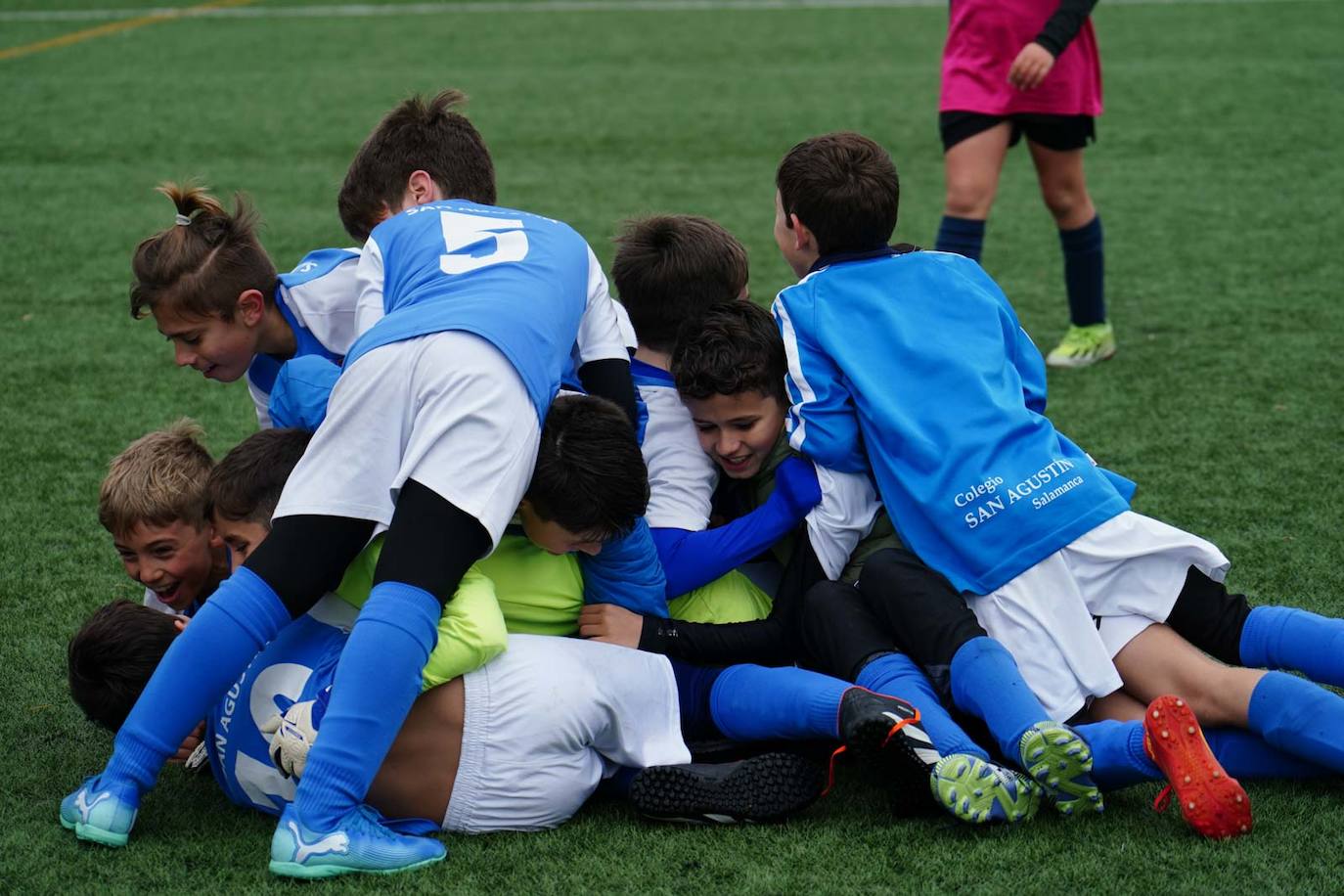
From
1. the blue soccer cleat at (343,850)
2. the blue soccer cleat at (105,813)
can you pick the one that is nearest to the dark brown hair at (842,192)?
the blue soccer cleat at (343,850)

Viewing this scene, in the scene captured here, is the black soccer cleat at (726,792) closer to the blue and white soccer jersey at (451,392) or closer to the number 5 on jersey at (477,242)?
the blue and white soccer jersey at (451,392)

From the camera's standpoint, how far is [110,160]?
8141 mm

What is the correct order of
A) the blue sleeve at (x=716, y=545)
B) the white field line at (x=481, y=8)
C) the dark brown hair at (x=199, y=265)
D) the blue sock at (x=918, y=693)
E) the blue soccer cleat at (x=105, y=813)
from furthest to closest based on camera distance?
the white field line at (x=481, y=8), the dark brown hair at (x=199, y=265), the blue sleeve at (x=716, y=545), the blue sock at (x=918, y=693), the blue soccer cleat at (x=105, y=813)

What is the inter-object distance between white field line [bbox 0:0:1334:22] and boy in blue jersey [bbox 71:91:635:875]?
39.8ft

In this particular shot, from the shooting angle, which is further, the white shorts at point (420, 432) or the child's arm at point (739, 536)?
the child's arm at point (739, 536)

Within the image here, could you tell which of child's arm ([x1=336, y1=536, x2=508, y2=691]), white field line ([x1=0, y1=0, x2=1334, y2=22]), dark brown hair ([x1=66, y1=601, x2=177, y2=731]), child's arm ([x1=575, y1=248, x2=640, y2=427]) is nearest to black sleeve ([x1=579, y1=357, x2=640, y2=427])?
child's arm ([x1=575, y1=248, x2=640, y2=427])

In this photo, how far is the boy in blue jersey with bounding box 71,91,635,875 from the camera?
2275mm

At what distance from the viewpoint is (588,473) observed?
254 cm

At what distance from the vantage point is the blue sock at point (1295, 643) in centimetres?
256

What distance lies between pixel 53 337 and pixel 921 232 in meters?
3.56

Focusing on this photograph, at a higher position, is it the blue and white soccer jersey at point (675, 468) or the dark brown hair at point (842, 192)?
the dark brown hair at point (842, 192)

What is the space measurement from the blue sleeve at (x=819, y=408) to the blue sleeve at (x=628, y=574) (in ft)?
1.07

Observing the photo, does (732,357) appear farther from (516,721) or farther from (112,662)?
(112,662)

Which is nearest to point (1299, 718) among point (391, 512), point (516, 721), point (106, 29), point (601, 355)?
point (516, 721)
